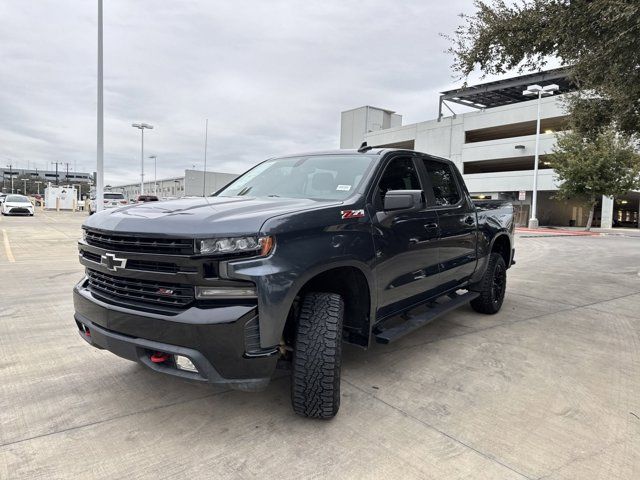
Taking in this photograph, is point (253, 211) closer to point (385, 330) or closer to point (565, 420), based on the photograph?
point (385, 330)

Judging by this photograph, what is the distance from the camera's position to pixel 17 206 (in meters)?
28.6

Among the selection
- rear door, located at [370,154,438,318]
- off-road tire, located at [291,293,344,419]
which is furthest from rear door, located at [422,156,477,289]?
off-road tire, located at [291,293,344,419]

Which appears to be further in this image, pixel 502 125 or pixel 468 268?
pixel 502 125

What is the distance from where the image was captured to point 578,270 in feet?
34.5

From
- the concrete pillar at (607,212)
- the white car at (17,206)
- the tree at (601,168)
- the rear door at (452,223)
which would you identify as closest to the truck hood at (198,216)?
the rear door at (452,223)

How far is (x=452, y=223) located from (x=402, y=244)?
1144mm

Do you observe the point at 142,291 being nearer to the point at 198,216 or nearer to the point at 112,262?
the point at 112,262

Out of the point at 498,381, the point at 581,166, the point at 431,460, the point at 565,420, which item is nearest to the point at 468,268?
the point at 498,381

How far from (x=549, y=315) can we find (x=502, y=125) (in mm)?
37218

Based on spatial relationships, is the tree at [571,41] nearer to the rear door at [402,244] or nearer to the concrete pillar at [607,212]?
the rear door at [402,244]

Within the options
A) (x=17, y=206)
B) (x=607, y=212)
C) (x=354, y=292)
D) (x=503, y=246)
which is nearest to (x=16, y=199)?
(x=17, y=206)

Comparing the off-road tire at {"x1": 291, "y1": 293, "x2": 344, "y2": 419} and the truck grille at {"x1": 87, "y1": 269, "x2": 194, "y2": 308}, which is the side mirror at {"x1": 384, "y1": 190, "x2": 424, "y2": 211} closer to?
the off-road tire at {"x1": 291, "y1": 293, "x2": 344, "y2": 419}

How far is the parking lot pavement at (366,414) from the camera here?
2588 mm

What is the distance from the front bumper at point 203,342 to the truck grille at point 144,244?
349 millimetres
